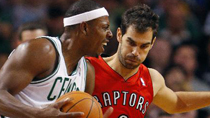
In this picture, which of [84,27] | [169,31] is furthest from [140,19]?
[169,31]

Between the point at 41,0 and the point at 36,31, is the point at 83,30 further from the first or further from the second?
the point at 41,0

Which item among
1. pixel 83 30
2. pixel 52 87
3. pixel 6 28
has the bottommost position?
pixel 6 28

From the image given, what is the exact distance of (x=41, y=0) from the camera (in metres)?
9.13

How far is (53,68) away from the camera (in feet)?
12.2

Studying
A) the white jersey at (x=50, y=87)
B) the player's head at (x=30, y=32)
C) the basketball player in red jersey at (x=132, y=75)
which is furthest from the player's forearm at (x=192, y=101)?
the player's head at (x=30, y=32)

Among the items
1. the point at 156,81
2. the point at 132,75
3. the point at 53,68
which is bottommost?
the point at 156,81

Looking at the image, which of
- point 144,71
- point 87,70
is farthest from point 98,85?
point 144,71

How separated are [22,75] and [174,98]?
2.10 m

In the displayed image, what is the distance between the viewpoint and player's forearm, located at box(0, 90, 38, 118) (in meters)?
3.36

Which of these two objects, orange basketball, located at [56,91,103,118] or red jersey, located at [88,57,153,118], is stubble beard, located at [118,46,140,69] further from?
orange basketball, located at [56,91,103,118]

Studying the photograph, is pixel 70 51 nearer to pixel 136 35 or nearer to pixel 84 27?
pixel 84 27

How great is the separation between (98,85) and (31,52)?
1.15m

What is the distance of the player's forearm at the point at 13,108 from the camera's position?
132 inches

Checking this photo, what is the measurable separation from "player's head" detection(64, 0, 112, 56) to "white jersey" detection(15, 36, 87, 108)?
0.75 feet
